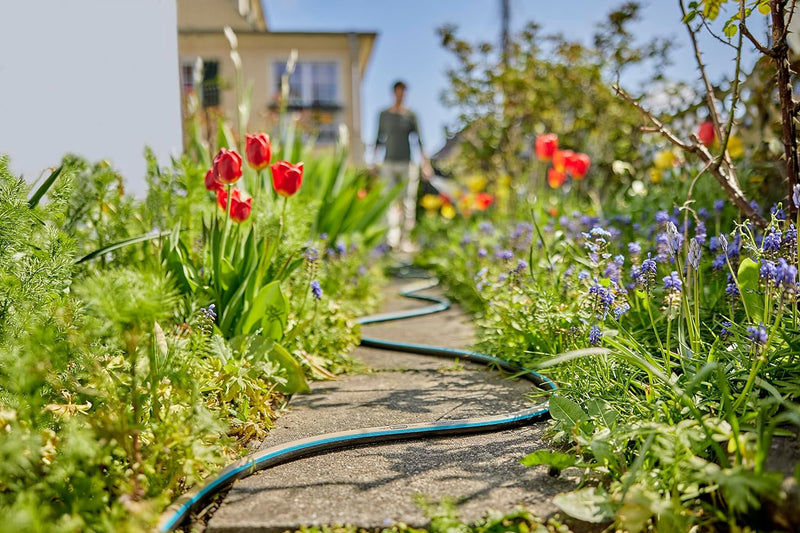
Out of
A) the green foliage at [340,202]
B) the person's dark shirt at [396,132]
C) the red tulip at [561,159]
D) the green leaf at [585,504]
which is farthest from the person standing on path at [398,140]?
the green leaf at [585,504]

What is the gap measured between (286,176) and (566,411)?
1.24 metres

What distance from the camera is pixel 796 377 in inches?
60.0

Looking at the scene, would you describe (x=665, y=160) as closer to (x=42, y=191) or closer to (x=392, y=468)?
(x=392, y=468)

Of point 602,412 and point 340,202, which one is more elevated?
point 340,202

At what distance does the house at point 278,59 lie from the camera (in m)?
15.0

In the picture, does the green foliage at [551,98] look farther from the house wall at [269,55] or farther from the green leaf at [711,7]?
the house wall at [269,55]

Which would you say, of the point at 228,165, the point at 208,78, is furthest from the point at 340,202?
the point at 208,78

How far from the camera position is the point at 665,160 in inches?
157

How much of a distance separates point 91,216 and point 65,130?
564mm

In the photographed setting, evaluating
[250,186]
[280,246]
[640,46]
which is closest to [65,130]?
[250,186]

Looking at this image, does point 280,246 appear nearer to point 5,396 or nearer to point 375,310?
point 5,396

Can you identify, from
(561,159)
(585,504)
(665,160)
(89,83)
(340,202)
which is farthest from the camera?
(340,202)

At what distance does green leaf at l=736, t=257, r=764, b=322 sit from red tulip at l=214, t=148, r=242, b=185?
157 centimetres

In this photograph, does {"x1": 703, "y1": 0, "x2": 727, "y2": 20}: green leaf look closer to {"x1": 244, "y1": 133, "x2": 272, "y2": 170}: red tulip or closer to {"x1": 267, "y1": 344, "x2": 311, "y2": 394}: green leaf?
{"x1": 244, "y1": 133, "x2": 272, "y2": 170}: red tulip
